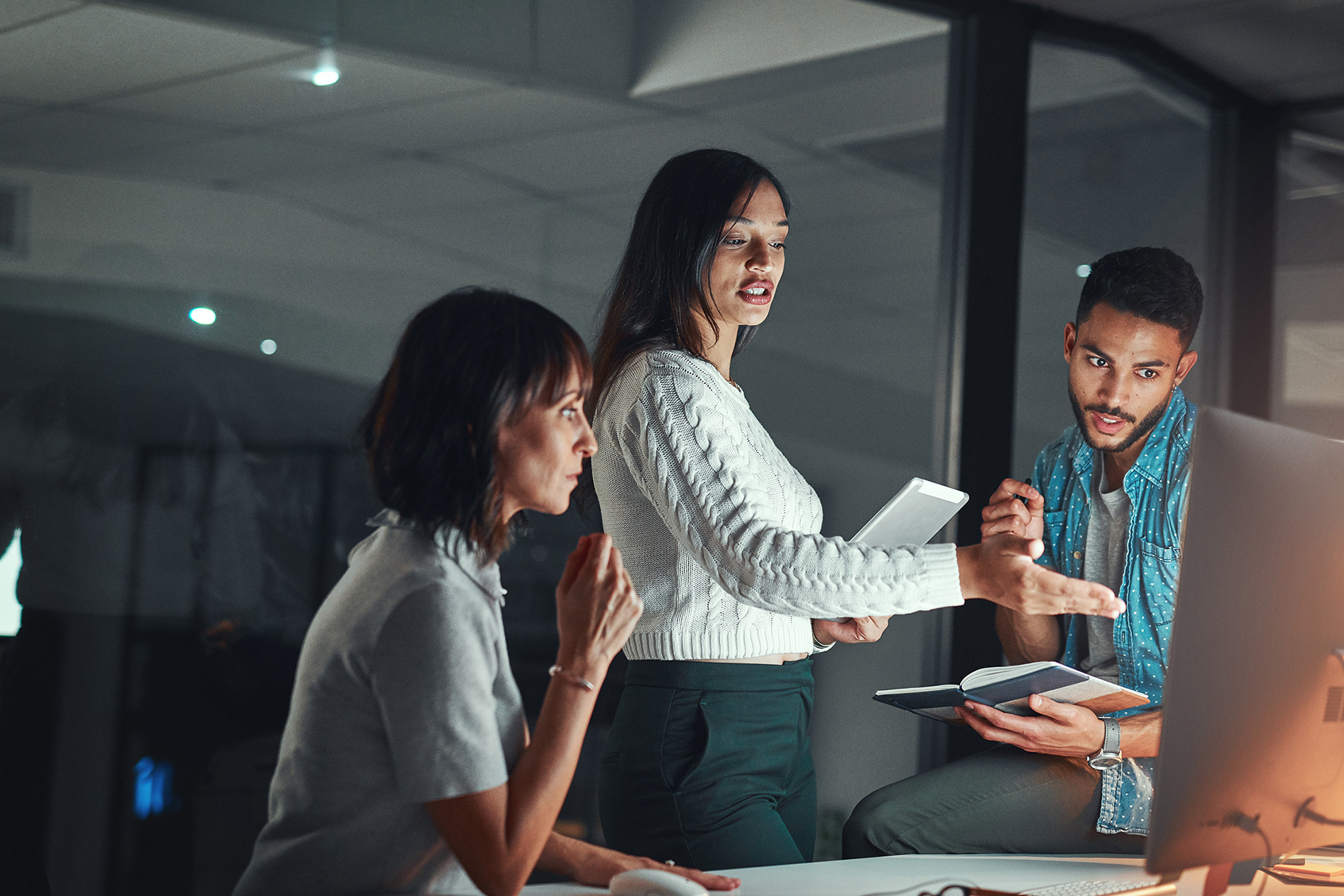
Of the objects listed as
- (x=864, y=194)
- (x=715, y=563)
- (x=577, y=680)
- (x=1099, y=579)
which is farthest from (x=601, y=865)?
(x=864, y=194)

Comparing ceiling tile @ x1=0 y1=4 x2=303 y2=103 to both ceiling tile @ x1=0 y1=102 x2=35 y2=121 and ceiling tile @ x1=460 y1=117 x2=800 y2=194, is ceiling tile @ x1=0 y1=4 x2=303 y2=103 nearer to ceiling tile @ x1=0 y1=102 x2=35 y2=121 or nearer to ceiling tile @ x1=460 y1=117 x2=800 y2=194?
ceiling tile @ x1=0 y1=102 x2=35 y2=121

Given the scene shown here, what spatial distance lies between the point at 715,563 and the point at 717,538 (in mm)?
37

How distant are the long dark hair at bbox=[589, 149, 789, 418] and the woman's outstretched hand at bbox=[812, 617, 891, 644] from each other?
486 mm

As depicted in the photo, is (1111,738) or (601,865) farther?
(1111,738)

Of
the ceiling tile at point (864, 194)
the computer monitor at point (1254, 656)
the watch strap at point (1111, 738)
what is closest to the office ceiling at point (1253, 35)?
the ceiling tile at point (864, 194)

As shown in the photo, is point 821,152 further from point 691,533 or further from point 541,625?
point 691,533

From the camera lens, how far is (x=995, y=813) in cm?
182

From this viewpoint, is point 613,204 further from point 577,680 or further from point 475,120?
point 577,680

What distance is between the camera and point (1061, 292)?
3201mm

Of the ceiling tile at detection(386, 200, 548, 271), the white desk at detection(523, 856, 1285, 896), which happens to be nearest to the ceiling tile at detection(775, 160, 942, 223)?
the ceiling tile at detection(386, 200, 548, 271)

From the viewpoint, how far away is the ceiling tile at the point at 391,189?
2.48m

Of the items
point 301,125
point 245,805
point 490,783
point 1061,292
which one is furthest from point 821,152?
point 490,783

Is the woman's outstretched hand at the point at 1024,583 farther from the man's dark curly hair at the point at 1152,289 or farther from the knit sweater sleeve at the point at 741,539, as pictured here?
the man's dark curly hair at the point at 1152,289

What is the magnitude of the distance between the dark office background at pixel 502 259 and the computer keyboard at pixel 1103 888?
1.64 meters
